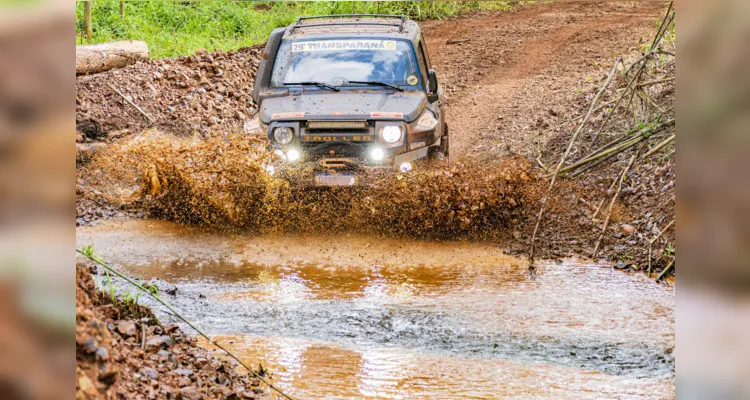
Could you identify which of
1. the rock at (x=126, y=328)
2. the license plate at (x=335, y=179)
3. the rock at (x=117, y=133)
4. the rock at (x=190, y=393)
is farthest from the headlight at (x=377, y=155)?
the rock at (x=117, y=133)

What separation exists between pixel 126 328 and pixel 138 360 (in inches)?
9.9

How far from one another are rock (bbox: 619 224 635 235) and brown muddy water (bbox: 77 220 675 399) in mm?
642

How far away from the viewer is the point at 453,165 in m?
7.64

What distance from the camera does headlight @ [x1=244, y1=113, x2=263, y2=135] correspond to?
269 inches

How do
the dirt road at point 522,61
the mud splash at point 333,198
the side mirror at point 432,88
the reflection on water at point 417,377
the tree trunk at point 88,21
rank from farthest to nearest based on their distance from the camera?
1. the tree trunk at point 88,21
2. the dirt road at point 522,61
3. the side mirror at point 432,88
4. the mud splash at point 333,198
5. the reflection on water at point 417,377

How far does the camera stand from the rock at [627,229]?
7.14 m

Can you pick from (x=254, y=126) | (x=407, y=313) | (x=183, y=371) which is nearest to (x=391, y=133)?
(x=254, y=126)

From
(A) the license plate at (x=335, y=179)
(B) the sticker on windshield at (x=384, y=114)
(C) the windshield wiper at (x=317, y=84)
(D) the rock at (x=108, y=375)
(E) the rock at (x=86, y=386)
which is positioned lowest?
(A) the license plate at (x=335, y=179)

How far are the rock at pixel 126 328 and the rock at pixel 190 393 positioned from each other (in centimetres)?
36

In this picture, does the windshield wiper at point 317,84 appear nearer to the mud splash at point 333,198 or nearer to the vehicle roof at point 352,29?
the vehicle roof at point 352,29

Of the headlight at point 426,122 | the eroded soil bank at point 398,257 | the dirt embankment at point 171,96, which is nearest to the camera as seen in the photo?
the eroded soil bank at point 398,257

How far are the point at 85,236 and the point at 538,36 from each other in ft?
36.6

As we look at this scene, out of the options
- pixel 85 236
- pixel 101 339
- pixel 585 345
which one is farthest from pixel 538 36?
pixel 101 339
